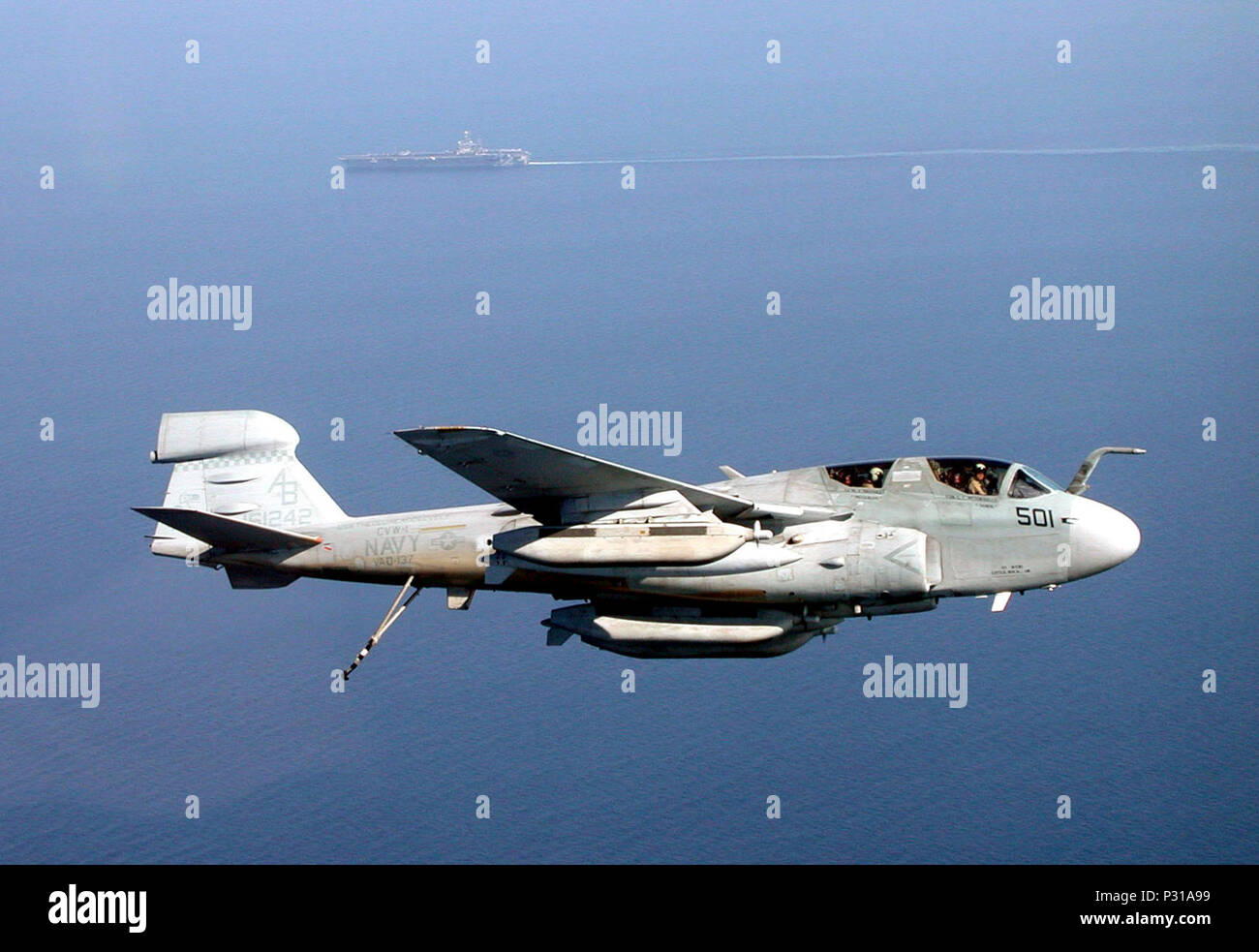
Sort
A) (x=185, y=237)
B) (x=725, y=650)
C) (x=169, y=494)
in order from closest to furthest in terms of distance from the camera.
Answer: (x=725, y=650), (x=169, y=494), (x=185, y=237)

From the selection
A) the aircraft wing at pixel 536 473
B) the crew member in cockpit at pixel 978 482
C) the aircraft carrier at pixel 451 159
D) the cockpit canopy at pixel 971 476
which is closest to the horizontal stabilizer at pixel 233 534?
the aircraft wing at pixel 536 473

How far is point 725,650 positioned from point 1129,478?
105816 millimetres

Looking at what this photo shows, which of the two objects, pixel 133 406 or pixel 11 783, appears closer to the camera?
pixel 11 783

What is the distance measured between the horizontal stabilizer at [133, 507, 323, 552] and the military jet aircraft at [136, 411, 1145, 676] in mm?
55

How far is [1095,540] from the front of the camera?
101ft

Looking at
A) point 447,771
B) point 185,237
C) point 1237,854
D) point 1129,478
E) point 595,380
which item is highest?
point 185,237

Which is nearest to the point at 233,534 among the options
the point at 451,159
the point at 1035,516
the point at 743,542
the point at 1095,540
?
the point at 743,542

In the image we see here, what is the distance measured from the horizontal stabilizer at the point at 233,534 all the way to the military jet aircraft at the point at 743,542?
6 cm

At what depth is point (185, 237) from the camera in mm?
156875

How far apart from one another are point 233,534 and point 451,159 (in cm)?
12829

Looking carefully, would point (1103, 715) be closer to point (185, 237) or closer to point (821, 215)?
point (821, 215)
